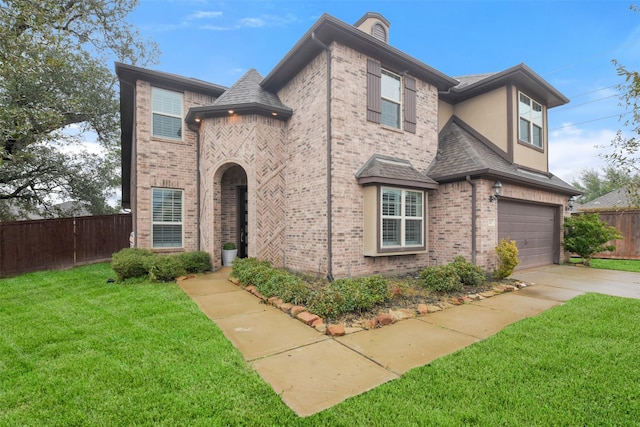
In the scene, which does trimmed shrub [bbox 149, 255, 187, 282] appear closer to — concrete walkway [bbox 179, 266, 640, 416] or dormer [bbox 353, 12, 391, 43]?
concrete walkway [bbox 179, 266, 640, 416]

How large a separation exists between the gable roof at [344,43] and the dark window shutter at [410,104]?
29 centimetres

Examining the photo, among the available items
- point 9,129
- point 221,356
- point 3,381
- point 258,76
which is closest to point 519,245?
point 221,356

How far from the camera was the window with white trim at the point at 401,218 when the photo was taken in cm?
757

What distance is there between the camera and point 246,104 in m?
8.28

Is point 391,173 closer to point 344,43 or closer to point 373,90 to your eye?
point 373,90

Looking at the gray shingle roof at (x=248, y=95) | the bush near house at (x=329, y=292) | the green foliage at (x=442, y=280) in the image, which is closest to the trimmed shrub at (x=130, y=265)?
the bush near house at (x=329, y=292)

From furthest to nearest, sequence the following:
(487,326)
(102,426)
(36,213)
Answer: (36,213), (487,326), (102,426)

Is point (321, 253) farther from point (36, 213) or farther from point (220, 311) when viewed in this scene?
point (36, 213)

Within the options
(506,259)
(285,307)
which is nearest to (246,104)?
(285,307)

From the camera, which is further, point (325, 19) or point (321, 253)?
point (321, 253)

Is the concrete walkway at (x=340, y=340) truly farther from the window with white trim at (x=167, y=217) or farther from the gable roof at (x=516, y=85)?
the gable roof at (x=516, y=85)

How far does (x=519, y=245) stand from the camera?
9.42m

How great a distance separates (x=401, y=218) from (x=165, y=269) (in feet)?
20.1

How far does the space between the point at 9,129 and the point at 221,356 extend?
494 cm
